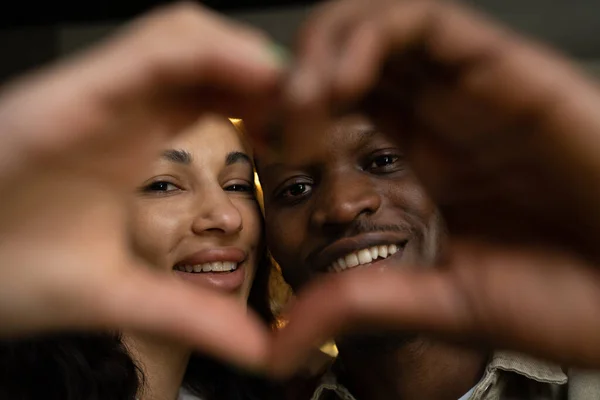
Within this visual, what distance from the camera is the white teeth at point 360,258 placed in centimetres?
111

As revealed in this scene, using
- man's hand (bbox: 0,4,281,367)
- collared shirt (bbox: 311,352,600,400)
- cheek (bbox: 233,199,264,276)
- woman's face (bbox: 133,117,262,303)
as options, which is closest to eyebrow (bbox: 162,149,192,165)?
woman's face (bbox: 133,117,262,303)

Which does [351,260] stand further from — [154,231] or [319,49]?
[319,49]

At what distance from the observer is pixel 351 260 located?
111 cm

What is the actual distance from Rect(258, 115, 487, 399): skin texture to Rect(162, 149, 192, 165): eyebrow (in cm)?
19

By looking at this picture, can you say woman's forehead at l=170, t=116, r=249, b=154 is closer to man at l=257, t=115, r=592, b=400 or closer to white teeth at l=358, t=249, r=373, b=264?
man at l=257, t=115, r=592, b=400

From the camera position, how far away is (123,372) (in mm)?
1111

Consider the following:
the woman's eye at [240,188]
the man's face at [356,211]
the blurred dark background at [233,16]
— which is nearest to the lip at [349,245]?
the man's face at [356,211]

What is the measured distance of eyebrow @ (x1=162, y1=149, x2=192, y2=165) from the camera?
1.24 metres

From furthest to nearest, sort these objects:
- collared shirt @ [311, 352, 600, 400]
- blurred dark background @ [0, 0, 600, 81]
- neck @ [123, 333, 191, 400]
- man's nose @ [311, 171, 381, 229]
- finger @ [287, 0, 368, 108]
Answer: blurred dark background @ [0, 0, 600, 81]
neck @ [123, 333, 191, 400]
man's nose @ [311, 171, 381, 229]
collared shirt @ [311, 352, 600, 400]
finger @ [287, 0, 368, 108]

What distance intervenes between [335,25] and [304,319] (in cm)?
21

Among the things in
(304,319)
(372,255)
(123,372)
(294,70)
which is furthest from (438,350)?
(294,70)

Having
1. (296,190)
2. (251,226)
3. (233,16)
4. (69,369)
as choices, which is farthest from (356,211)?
(233,16)

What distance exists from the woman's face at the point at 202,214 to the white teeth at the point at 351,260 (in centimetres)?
23

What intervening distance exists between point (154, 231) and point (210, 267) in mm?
128
